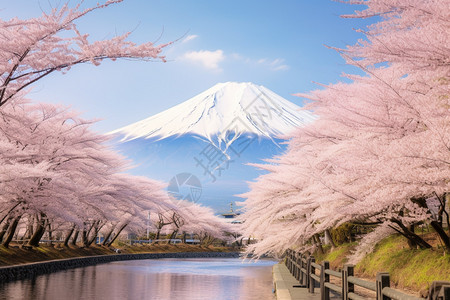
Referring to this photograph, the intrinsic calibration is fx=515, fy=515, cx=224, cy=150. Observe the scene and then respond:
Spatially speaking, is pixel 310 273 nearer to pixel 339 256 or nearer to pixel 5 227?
pixel 339 256

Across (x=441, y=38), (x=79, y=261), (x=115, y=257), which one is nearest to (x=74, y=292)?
(x=441, y=38)

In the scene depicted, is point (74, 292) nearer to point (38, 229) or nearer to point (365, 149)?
point (365, 149)

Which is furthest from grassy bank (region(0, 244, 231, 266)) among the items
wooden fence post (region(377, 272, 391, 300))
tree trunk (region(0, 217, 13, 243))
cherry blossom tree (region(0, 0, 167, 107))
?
wooden fence post (region(377, 272, 391, 300))

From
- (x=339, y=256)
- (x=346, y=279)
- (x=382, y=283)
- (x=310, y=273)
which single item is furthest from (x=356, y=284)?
(x=339, y=256)

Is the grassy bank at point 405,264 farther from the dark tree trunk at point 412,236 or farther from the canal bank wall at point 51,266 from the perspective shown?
the canal bank wall at point 51,266

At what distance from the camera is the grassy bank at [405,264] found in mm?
12578

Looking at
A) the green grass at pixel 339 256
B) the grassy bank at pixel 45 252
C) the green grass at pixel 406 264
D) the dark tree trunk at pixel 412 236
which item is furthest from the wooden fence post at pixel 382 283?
the grassy bank at pixel 45 252

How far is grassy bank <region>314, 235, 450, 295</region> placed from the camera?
12578mm

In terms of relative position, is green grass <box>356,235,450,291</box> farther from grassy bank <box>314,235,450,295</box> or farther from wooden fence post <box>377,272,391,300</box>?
wooden fence post <box>377,272,391,300</box>

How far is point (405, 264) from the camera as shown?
15.1 m

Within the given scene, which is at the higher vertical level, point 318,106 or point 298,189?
point 318,106

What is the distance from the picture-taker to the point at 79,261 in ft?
121

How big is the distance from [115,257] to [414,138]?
4206 cm

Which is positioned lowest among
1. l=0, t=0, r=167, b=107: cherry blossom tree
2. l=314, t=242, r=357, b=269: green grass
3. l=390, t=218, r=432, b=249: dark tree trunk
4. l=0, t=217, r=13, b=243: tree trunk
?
l=314, t=242, r=357, b=269: green grass
